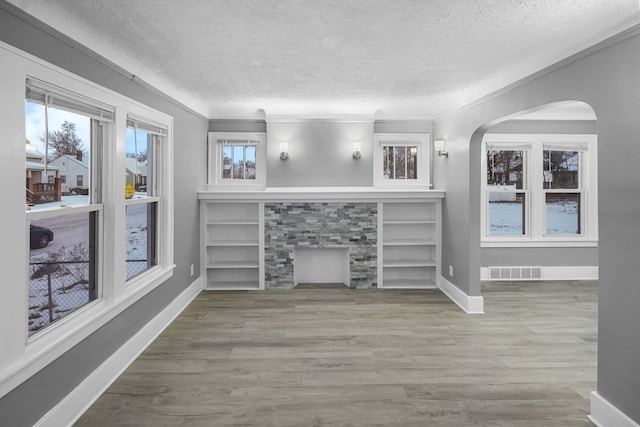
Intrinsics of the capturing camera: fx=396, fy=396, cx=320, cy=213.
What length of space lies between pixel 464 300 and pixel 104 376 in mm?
3859

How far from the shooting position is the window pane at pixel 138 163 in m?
3.45

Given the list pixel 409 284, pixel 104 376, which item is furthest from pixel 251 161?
pixel 104 376

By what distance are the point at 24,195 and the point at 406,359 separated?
2973 millimetres

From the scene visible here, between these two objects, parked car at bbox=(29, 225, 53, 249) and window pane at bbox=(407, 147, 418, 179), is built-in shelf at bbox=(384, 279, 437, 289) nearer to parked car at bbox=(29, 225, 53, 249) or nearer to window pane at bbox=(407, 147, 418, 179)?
window pane at bbox=(407, 147, 418, 179)

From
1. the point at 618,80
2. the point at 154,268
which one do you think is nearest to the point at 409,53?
the point at 618,80

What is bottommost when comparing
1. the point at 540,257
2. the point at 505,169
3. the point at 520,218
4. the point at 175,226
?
the point at 540,257

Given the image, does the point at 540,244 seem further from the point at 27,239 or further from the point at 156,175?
the point at 27,239

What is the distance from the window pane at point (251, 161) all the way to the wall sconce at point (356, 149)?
1.51 meters

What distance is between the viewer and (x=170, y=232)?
4293 mm

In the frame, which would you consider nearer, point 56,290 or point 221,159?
point 56,290

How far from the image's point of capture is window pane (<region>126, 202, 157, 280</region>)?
11.7ft

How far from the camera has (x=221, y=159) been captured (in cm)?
601

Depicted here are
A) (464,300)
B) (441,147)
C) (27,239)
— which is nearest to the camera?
(27,239)

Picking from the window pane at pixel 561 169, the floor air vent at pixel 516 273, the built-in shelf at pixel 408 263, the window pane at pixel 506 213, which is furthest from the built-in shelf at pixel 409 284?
the window pane at pixel 561 169
